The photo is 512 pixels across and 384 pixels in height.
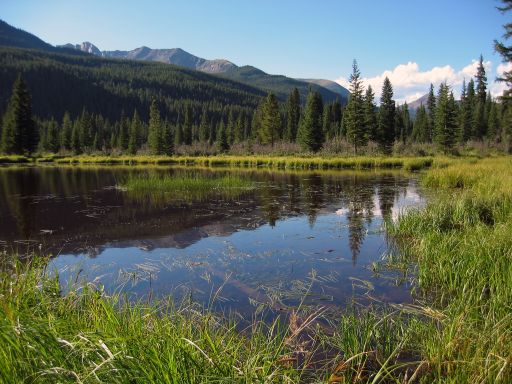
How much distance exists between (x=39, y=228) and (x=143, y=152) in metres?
67.8

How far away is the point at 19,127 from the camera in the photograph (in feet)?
193

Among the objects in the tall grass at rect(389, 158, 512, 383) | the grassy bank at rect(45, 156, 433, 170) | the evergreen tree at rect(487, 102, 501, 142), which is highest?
the evergreen tree at rect(487, 102, 501, 142)

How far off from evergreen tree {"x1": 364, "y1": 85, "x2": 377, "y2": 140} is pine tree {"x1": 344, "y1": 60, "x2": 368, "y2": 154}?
0.79 metres

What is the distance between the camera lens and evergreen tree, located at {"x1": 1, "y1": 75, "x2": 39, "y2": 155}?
59.2 meters

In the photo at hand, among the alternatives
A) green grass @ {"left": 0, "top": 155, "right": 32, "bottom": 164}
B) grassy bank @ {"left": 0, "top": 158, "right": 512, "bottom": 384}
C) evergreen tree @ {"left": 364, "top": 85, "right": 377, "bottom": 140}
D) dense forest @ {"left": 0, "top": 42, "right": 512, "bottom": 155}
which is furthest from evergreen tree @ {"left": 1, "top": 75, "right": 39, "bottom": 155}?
grassy bank @ {"left": 0, "top": 158, "right": 512, "bottom": 384}

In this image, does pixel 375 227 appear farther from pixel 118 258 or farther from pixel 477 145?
pixel 477 145

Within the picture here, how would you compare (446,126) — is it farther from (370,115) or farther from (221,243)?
(221,243)

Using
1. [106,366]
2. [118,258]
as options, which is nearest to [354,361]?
[106,366]

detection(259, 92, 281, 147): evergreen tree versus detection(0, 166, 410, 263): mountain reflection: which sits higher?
detection(259, 92, 281, 147): evergreen tree

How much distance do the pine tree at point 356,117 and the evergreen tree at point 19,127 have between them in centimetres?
4997

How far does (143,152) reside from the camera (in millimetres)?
77250

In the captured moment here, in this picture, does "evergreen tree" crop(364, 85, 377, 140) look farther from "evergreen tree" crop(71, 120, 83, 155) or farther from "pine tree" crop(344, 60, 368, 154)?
"evergreen tree" crop(71, 120, 83, 155)

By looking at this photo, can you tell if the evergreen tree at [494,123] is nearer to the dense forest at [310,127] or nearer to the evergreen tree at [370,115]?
the dense forest at [310,127]

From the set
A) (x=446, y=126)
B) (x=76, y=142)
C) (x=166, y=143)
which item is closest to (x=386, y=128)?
(x=446, y=126)
